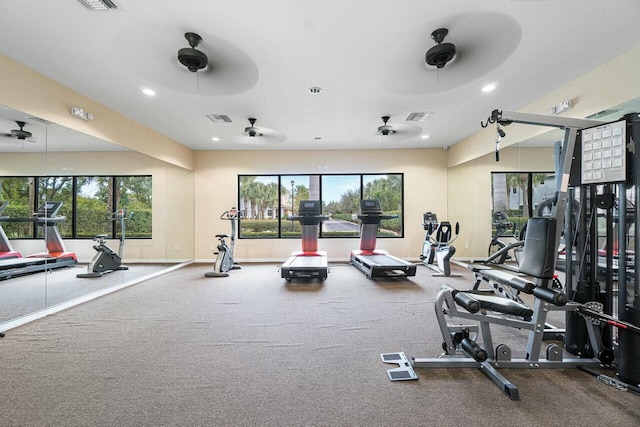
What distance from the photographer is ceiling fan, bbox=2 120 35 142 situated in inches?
132

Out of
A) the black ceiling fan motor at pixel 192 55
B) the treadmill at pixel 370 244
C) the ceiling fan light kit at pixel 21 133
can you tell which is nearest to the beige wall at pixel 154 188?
the ceiling fan light kit at pixel 21 133

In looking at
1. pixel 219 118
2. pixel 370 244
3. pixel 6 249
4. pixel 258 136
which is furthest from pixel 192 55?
pixel 370 244

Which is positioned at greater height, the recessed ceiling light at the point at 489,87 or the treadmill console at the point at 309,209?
the recessed ceiling light at the point at 489,87

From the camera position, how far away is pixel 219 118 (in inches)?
196

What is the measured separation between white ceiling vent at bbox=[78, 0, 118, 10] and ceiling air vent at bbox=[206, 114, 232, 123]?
8.22 ft

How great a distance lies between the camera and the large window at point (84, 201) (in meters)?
3.61

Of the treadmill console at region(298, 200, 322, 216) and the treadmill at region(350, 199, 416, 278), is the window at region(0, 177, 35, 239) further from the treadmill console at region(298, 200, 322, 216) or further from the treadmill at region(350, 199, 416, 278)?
the treadmill at region(350, 199, 416, 278)

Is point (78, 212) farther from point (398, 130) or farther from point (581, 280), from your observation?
point (581, 280)

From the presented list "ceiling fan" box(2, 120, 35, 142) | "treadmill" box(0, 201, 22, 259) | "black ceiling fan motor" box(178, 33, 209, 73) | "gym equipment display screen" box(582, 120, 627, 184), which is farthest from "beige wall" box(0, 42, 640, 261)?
"black ceiling fan motor" box(178, 33, 209, 73)

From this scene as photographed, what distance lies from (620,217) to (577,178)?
450mm

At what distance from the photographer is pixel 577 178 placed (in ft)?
8.12

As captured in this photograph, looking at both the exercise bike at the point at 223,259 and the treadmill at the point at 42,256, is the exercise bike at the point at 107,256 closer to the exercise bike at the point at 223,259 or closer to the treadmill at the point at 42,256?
the treadmill at the point at 42,256

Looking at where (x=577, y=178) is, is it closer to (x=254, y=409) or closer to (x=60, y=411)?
(x=254, y=409)

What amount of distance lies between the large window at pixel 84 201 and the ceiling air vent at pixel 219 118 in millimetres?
1950
